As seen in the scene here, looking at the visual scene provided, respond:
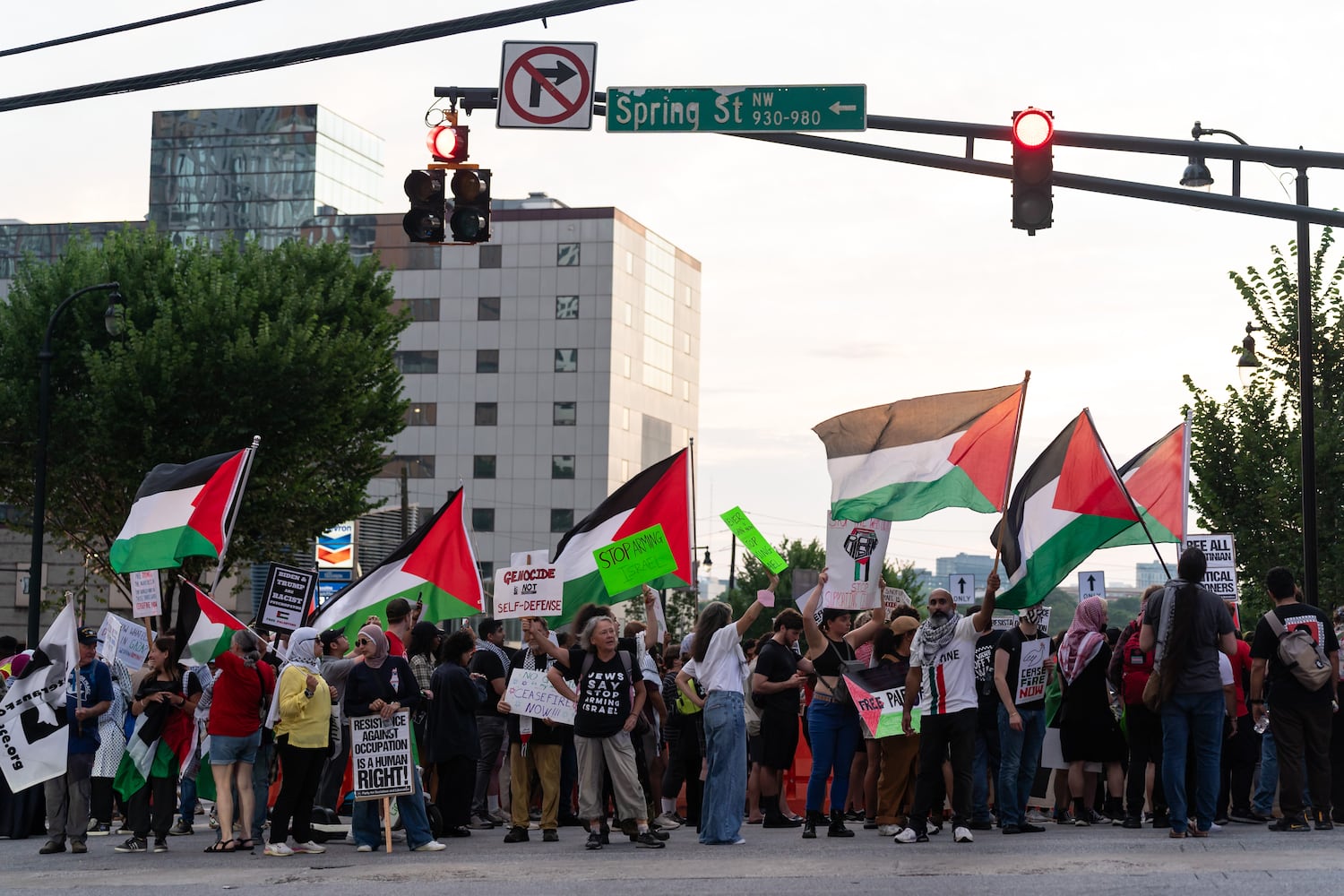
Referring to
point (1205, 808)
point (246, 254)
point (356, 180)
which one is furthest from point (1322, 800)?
point (356, 180)

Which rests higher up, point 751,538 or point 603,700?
point 751,538

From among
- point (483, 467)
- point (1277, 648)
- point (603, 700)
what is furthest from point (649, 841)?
point (483, 467)

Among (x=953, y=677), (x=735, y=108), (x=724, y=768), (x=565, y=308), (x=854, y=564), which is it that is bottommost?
(x=724, y=768)

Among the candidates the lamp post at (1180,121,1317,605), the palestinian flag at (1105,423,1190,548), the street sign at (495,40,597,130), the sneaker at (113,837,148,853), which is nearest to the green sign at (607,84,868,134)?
the street sign at (495,40,597,130)

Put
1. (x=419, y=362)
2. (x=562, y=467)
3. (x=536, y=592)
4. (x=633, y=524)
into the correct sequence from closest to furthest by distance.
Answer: (x=536, y=592) → (x=633, y=524) → (x=562, y=467) → (x=419, y=362)

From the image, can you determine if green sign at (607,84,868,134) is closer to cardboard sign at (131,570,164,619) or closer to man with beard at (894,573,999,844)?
man with beard at (894,573,999,844)

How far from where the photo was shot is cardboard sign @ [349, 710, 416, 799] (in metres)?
13.4

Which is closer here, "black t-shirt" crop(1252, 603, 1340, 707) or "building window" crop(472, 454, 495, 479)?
"black t-shirt" crop(1252, 603, 1340, 707)

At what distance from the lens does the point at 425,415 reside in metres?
93.4

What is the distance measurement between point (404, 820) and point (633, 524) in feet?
11.1

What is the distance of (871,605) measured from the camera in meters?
13.7

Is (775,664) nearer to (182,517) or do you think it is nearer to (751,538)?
(751,538)

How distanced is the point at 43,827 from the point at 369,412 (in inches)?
801

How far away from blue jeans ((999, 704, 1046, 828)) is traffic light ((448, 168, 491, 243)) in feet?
19.1
